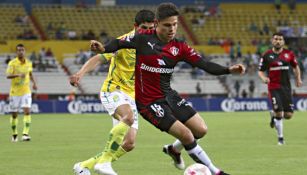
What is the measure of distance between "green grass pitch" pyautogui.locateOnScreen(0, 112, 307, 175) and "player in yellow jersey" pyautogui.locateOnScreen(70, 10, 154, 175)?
3.25 ft

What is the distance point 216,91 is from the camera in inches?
1759

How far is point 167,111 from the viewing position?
416 inches

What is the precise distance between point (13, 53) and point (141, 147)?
29.3 m

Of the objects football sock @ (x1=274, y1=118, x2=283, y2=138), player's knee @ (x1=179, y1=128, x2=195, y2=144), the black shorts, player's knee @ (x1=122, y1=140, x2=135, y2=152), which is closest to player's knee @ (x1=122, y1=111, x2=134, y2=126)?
player's knee @ (x1=122, y1=140, x2=135, y2=152)

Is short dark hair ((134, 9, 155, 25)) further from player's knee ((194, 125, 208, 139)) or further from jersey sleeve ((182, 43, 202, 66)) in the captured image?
player's knee ((194, 125, 208, 139))

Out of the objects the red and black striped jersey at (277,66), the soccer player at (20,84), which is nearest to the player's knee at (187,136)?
the red and black striped jersey at (277,66)

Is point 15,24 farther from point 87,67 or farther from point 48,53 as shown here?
point 87,67

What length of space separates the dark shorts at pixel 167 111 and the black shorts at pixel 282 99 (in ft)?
29.9

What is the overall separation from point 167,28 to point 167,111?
1139 millimetres

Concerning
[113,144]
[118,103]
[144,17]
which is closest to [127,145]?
[113,144]

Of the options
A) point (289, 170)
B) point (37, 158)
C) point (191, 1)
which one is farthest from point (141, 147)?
point (191, 1)

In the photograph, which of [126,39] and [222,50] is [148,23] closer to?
[126,39]

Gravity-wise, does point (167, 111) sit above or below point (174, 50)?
below

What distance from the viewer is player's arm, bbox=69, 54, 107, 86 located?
9.91 meters
